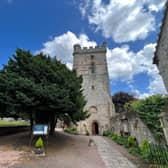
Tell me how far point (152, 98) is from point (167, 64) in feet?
9.98

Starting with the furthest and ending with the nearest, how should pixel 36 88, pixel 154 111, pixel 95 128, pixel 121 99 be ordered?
pixel 121 99
pixel 95 128
pixel 36 88
pixel 154 111

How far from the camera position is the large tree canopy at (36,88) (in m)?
8.10

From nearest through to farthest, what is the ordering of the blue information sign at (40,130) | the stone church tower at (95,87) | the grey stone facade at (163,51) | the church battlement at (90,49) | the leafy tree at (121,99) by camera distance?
the blue information sign at (40,130)
the grey stone facade at (163,51)
the stone church tower at (95,87)
the church battlement at (90,49)
the leafy tree at (121,99)

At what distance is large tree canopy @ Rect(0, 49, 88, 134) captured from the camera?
810 centimetres

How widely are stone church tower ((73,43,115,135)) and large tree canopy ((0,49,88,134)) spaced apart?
11589 millimetres

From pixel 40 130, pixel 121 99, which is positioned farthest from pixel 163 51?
pixel 121 99

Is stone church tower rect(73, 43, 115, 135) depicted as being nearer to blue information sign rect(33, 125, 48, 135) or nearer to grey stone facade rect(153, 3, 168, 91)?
grey stone facade rect(153, 3, 168, 91)

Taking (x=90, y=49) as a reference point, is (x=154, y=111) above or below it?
below

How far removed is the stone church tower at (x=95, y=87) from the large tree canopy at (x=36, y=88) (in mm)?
11589

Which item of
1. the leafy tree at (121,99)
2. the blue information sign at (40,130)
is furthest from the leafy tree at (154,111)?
the leafy tree at (121,99)

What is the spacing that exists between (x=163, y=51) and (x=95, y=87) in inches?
575

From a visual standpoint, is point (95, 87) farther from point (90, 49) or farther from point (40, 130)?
point (40, 130)

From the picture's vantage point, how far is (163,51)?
855 centimetres

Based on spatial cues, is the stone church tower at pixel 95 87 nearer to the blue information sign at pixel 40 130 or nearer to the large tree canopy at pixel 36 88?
the large tree canopy at pixel 36 88
